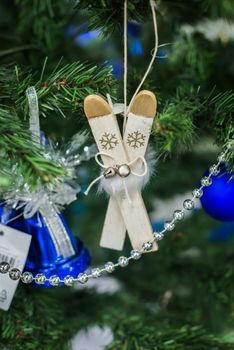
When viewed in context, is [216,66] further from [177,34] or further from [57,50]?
[57,50]

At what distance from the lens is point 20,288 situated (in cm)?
71

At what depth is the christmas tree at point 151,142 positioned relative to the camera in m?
0.57

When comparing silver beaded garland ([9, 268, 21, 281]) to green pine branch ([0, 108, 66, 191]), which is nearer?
green pine branch ([0, 108, 66, 191])

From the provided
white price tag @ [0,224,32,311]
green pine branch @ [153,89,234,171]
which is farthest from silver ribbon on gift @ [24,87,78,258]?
green pine branch @ [153,89,234,171]

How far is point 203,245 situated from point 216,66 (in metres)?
0.39

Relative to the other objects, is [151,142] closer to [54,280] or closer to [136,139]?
[136,139]

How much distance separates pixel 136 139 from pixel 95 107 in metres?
0.05

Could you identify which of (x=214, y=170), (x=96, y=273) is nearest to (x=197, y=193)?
(x=214, y=170)

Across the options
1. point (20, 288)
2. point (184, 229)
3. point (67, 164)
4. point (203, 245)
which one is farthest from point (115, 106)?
point (203, 245)

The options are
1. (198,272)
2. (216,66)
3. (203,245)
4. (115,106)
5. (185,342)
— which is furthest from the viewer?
(203,245)

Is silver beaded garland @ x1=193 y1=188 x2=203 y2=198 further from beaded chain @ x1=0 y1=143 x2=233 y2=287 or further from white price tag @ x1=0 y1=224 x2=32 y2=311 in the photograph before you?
white price tag @ x1=0 y1=224 x2=32 y2=311

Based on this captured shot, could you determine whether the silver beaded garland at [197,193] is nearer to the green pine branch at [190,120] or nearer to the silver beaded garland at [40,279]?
the green pine branch at [190,120]

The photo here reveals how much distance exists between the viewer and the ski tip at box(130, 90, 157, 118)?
0.55 meters

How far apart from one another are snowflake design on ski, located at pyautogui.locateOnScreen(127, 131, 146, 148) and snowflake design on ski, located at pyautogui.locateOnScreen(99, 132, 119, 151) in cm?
1
